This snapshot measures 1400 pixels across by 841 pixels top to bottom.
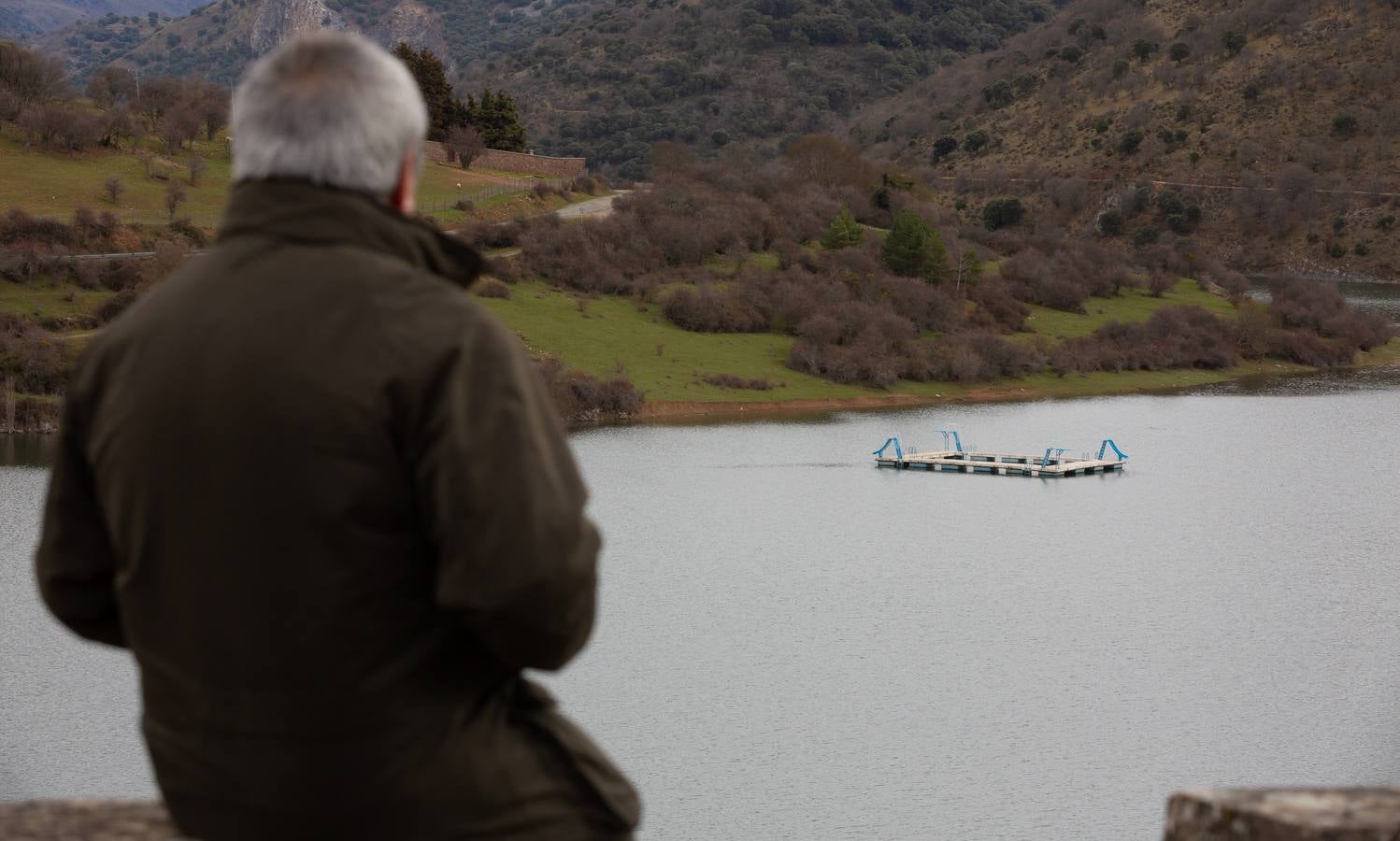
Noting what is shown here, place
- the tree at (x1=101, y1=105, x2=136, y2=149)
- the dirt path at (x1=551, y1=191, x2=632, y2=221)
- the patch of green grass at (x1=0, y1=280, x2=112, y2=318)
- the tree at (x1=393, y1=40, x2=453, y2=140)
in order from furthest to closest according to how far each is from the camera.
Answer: the tree at (x1=393, y1=40, x2=453, y2=140), the dirt path at (x1=551, y1=191, x2=632, y2=221), the tree at (x1=101, y1=105, x2=136, y2=149), the patch of green grass at (x1=0, y1=280, x2=112, y2=318)

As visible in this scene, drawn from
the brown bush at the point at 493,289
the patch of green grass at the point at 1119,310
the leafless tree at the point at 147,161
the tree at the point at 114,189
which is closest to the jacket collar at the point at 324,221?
the brown bush at the point at 493,289

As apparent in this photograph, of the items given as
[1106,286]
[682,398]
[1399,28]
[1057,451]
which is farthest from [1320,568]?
[1399,28]

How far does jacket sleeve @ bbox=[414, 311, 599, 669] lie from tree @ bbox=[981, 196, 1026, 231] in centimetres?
10108

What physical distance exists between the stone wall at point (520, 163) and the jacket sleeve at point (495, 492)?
8050 cm

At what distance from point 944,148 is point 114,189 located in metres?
77.1

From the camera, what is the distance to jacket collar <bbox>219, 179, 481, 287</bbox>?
7.52 ft

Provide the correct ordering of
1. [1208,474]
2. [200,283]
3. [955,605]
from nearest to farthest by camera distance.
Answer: [200,283] → [955,605] → [1208,474]

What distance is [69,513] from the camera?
8.11ft

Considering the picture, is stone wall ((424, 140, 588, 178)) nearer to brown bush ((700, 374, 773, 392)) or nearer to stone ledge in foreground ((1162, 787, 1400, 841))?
brown bush ((700, 374, 773, 392))

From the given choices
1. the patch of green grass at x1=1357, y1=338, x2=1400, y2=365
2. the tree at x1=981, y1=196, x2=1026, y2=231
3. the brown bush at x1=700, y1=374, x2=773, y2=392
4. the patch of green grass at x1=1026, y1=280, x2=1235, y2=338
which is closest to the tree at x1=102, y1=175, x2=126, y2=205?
the brown bush at x1=700, y1=374, x2=773, y2=392

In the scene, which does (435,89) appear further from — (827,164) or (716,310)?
(716,310)

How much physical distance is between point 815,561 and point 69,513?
2935 centimetres

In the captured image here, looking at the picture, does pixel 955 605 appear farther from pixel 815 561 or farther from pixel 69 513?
pixel 69 513

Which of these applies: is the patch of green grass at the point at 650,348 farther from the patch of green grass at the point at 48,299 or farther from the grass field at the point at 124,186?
the patch of green grass at the point at 48,299
